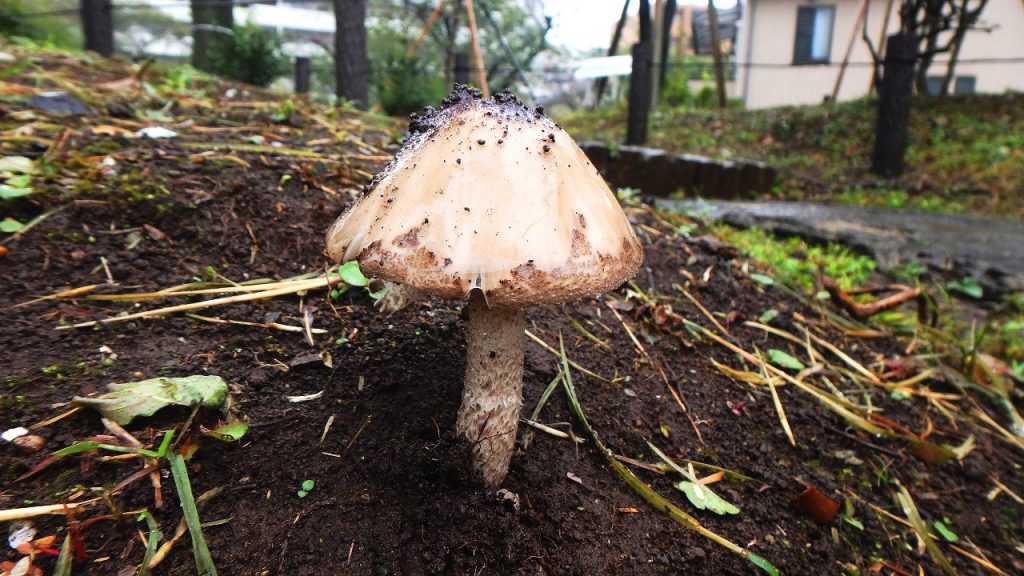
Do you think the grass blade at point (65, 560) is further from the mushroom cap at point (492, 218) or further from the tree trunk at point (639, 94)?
the tree trunk at point (639, 94)

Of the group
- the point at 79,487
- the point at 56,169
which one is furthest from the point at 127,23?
the point at 79,487

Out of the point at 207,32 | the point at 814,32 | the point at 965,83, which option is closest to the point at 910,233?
the point at 207,32

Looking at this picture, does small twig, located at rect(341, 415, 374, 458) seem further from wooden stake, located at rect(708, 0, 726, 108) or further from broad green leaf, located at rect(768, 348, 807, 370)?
wooden stake, located at rect(708, 0, 726, 108)

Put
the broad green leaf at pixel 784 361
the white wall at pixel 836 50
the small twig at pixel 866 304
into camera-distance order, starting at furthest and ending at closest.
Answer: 1. the white wall at pixel 836 50
2. the small twig at pixel 866 304
3. the broad green leaf at pixel 784 361

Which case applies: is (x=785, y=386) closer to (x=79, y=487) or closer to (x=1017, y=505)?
(x=1017, y=505)

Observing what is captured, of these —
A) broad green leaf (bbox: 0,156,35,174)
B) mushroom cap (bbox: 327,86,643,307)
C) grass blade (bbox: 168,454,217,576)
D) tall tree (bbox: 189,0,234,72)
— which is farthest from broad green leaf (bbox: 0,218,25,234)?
tall tree (bbox: 189,0,234,72)

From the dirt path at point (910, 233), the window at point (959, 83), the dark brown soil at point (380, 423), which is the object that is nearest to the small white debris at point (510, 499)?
the dark brown soil at point (380, 423)
